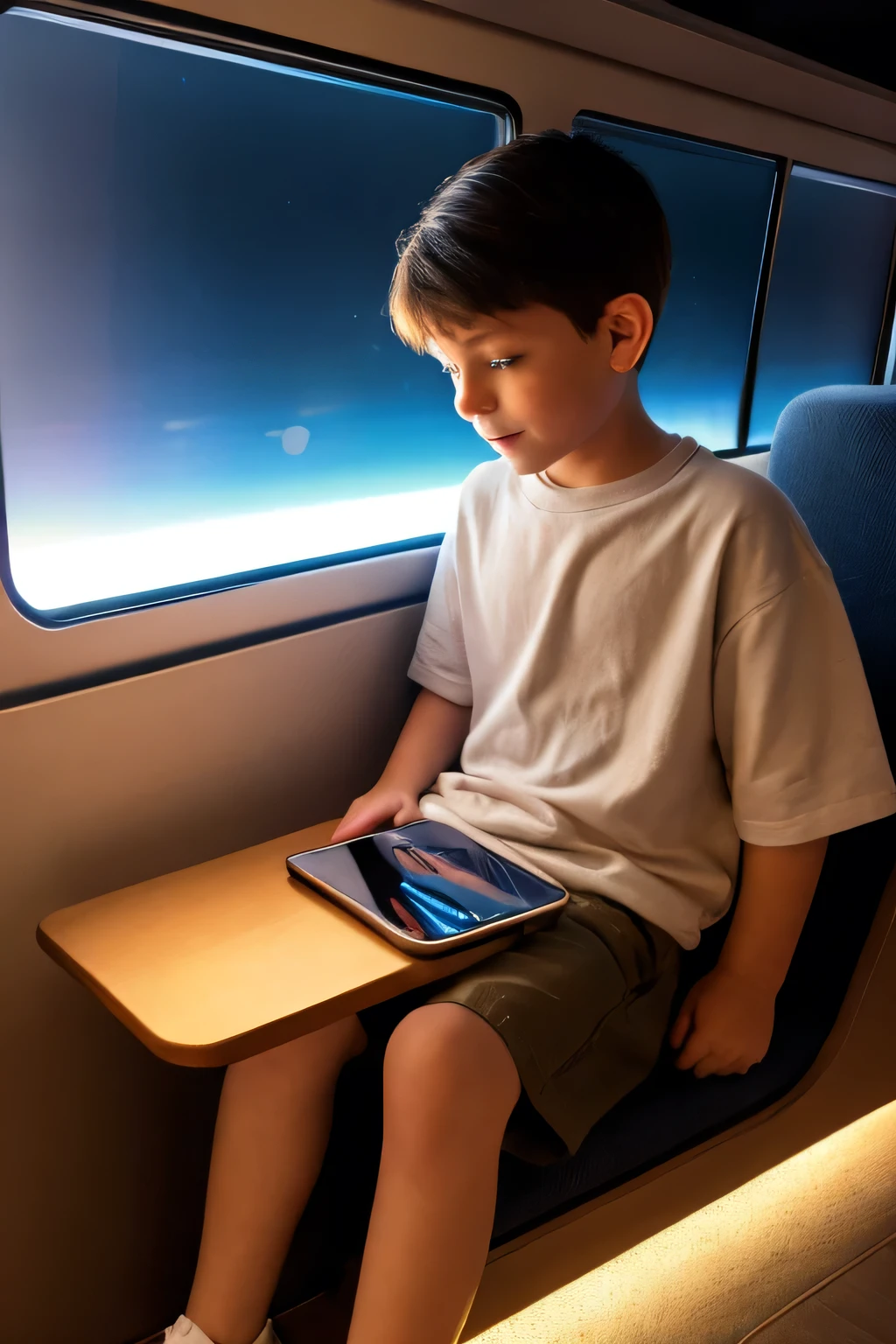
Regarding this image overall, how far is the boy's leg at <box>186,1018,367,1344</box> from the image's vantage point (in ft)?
3.50

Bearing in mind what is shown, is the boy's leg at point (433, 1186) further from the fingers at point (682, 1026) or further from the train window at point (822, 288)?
the train window at point (822, 288)

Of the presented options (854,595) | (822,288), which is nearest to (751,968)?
(854,595)

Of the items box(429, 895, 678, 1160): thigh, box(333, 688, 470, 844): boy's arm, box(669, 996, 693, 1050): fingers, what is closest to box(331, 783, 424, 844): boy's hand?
box(333, 688, 470, 844): boy's arm

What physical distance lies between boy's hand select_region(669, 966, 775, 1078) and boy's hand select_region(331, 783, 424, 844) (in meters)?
0.37

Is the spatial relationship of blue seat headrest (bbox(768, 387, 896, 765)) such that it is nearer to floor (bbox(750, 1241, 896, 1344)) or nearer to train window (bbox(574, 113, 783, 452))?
train window (bbox(574, 113, 783, 452))

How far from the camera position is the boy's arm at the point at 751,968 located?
1.18m

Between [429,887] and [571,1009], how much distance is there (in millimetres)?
176

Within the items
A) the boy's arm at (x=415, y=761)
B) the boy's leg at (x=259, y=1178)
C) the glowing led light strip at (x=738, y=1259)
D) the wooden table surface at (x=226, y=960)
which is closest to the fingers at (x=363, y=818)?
the boy's arm at (x=415, y=761)

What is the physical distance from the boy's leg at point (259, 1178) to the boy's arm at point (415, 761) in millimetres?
271

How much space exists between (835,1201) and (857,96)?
1672mm

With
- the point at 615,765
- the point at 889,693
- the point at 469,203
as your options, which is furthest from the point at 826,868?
the point at 469,203

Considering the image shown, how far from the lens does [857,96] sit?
5.85 feet

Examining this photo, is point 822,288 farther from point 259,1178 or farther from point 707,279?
point 259,1178

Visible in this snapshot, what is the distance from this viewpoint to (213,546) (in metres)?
1.26
